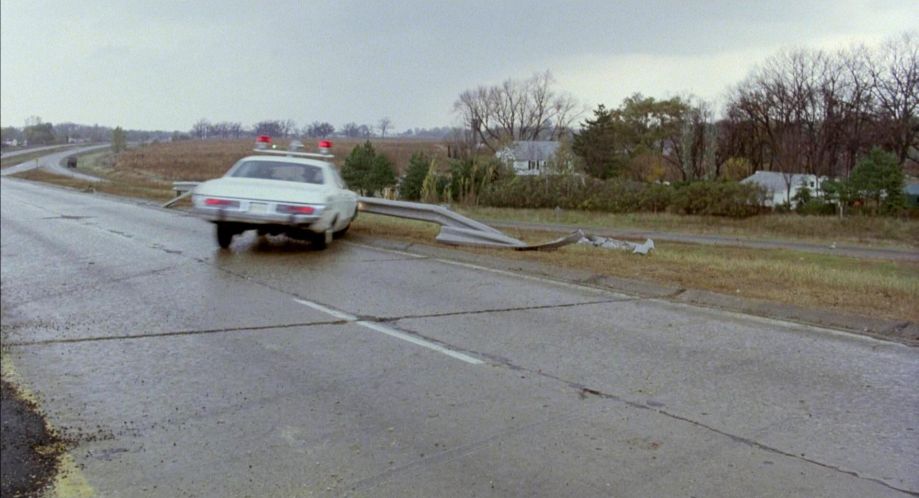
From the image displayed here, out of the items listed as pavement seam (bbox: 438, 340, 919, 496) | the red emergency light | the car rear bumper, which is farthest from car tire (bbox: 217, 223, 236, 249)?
pavement seam (bbox: 438, 340, 919, 496)

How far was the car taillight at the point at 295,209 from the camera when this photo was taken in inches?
461

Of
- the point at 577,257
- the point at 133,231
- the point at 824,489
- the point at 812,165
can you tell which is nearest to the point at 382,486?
the point at 824,489

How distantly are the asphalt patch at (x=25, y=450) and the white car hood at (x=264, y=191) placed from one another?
6773 millimetres

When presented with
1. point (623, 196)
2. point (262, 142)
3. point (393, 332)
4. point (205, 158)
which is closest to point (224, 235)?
point (262, 142)

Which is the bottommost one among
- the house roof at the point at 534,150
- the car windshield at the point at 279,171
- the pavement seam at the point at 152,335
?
the pavement seam at the point at 152,335

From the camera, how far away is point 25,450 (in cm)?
436

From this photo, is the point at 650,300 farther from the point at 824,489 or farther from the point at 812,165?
the point at 812,165

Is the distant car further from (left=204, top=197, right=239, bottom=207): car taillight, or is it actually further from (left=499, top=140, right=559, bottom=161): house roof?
(left=499, top=140, right=559, bottom=161): house roof

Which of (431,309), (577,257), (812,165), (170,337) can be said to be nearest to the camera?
(170,337)

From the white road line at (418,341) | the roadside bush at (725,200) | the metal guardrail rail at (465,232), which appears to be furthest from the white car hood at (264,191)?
the roadside bush at (725,200)

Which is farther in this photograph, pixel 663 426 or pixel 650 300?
pixel 650 300

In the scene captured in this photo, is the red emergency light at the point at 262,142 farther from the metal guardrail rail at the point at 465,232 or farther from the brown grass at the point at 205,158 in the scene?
the brown grass at the point at 205,158

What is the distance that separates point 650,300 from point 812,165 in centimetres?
6299

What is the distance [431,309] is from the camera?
26.9 feet
